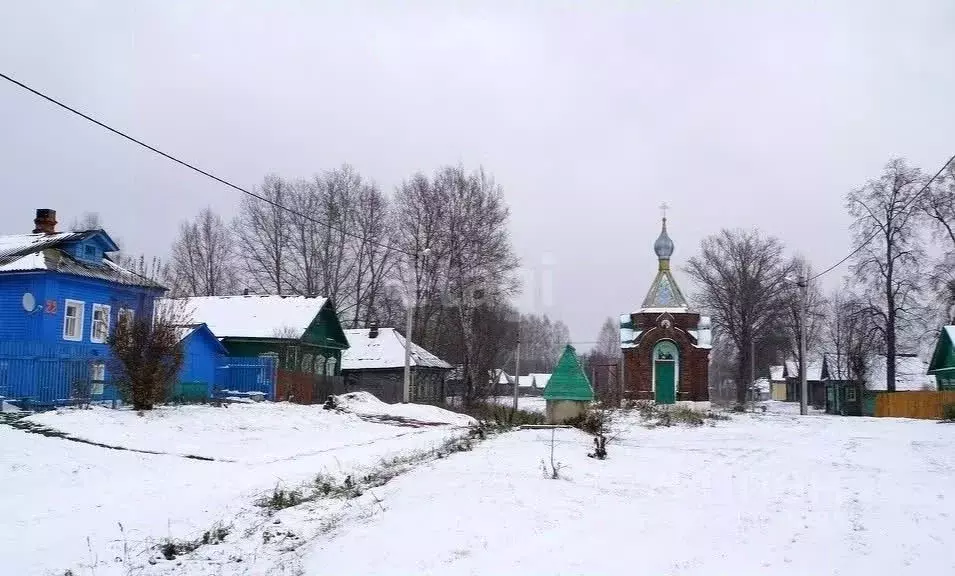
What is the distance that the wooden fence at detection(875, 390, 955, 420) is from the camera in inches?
1394

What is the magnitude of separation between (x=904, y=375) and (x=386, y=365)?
38257mm

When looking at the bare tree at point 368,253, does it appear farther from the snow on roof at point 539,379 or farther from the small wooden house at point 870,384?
the snow on roof at point 539,379

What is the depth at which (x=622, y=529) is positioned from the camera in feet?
27.9

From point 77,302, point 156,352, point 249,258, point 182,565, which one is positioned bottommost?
point 182,565

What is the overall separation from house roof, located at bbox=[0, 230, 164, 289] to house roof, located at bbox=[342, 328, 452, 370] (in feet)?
57.4

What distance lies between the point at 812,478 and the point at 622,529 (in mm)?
5764

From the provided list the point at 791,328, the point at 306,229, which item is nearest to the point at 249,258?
the point at 306,229

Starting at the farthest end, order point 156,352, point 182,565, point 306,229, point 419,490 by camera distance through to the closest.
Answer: point 306,229
point 156,352
point 419,490
point 182,565

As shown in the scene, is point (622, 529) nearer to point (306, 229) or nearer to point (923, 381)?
point (306, 229)

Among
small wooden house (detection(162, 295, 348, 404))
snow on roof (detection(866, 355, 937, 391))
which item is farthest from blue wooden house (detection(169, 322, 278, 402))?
snow on roof (detection(866, 355, 937, 391))

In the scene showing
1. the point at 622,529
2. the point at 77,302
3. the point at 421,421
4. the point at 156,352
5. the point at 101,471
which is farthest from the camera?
the point at 421,421

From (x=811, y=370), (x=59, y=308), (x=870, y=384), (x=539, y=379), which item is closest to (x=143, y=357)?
(x=59, y=308)

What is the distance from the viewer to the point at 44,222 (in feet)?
90.4

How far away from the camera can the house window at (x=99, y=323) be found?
24.7 m
